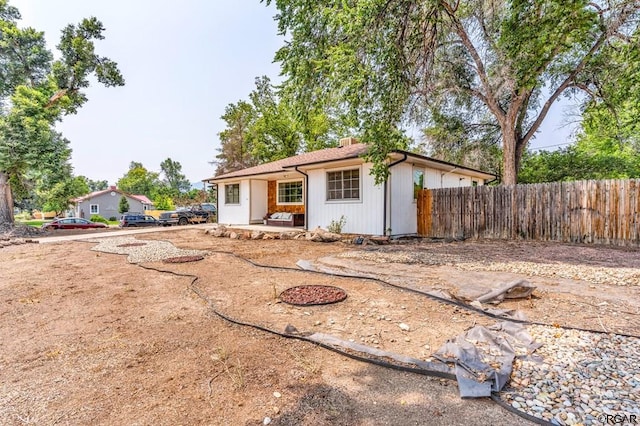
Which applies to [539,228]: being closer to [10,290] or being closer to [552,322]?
[552,322]

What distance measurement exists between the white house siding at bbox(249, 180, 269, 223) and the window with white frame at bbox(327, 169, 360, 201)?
5.60 metres

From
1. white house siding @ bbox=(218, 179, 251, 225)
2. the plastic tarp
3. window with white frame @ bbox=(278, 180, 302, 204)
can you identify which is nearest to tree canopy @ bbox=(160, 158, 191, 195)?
white house siding @ bbox=(218, 179, 251, 225)

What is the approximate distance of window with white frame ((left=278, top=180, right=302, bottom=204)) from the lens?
14.8m

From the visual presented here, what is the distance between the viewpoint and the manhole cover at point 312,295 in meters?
3.58

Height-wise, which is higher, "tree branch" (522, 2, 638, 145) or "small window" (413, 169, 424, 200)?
"tree branch" (522, 2, 638, 145)

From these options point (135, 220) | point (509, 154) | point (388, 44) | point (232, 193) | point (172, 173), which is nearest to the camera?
point (388, 44)

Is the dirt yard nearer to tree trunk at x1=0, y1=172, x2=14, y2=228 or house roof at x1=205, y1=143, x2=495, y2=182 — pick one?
house roof at x1=205, y1=143, x2=495, y2=182

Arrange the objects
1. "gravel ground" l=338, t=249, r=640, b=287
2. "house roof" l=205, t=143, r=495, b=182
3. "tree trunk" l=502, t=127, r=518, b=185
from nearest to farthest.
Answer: "gravel ground" l=338, t=249, r=640, b=287
"house roof" l=205, t=143, r=495, b=182
"tree trunk" l=502, t=127, r=518, b=185

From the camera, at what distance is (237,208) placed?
52.5 feet

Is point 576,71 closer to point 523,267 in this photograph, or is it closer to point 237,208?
point 523,267

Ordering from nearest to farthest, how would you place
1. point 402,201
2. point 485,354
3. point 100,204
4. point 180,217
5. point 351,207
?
point 485,354 → point 402,201 → point 351,207 → point 180,217 → point 100,204

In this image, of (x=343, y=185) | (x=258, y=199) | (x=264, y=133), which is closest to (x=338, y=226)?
(x=343, y=185)

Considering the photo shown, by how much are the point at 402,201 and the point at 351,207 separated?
1.78m

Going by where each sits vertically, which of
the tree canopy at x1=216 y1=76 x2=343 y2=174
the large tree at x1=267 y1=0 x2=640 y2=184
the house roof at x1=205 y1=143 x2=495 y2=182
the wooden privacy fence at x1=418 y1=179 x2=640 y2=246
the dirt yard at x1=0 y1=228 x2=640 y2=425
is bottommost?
the dirt yard at x1=0 y1=228 x2=640 y2=425
